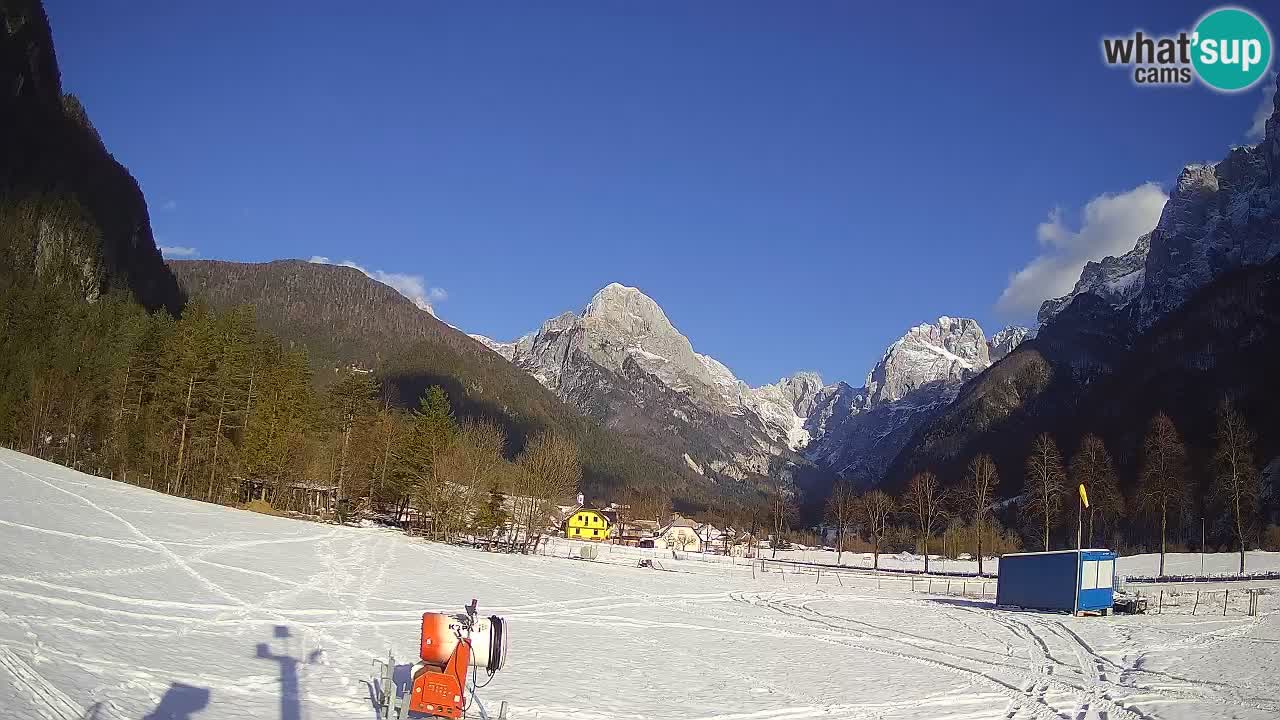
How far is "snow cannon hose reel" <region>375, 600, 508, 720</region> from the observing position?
12.6 meters

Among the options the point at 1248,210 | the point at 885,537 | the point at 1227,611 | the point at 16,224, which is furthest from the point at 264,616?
the point at 1248,210

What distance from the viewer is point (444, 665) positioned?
42.0 feet

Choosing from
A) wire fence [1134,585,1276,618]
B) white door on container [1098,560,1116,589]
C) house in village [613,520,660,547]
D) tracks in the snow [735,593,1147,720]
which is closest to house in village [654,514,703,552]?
house in village [613,520,660,547]

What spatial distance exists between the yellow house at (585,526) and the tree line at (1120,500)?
50335mm

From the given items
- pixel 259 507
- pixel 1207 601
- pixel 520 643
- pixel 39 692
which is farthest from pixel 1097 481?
pixel 39 692

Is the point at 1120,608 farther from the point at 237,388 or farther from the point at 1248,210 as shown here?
the point at 1248,210

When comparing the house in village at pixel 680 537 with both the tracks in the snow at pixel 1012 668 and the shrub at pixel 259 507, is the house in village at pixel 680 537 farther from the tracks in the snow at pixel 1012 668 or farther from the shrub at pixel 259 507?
the tracks in the snow at pixel 1012 668

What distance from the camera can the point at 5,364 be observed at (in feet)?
211

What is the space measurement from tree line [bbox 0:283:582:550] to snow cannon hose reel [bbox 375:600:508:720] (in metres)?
55.6

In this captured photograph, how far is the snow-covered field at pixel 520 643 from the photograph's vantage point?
13.9m

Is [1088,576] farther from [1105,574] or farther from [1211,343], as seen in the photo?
[1211,343]

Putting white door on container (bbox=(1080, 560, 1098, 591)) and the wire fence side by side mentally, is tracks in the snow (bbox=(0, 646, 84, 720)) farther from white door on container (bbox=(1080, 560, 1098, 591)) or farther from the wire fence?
the wire fence

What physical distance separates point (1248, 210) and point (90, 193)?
235 metres

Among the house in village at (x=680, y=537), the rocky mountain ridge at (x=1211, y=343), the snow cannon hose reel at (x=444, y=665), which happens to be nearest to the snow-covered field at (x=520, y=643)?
the snow cannon hose reel at (x=444, y=665)
